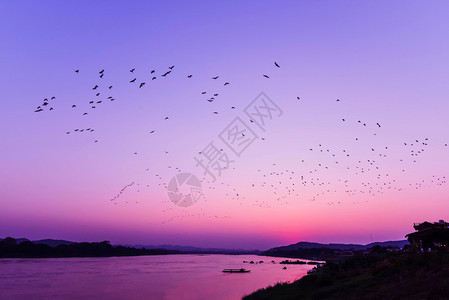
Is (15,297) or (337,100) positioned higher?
(337,100)

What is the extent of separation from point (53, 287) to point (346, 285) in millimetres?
58613

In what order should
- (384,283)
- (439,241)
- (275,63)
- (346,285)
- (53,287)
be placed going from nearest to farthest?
(275,63) < (384,283) < (346,285) < (439,241) < (53,287)

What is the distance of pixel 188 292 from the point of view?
6612cm

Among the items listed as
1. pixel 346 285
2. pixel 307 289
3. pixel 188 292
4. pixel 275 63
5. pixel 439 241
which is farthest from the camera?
pixel 188 292

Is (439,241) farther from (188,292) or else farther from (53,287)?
(53,287)

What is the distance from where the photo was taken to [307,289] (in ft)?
125

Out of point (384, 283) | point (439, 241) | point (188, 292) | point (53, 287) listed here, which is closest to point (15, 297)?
point (53, 287)

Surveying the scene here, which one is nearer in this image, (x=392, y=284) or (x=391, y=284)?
(x=392, y=284)

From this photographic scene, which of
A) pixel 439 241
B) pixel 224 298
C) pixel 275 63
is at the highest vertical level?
pixel 275 63

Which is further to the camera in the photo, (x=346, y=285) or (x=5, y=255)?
(x=5, y=255)

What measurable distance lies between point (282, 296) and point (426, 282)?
1745 cm

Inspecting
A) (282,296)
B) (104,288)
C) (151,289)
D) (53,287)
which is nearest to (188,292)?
(151,289)

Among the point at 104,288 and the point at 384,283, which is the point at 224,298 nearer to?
the point at 104,288

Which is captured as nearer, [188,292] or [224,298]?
[224,298]
